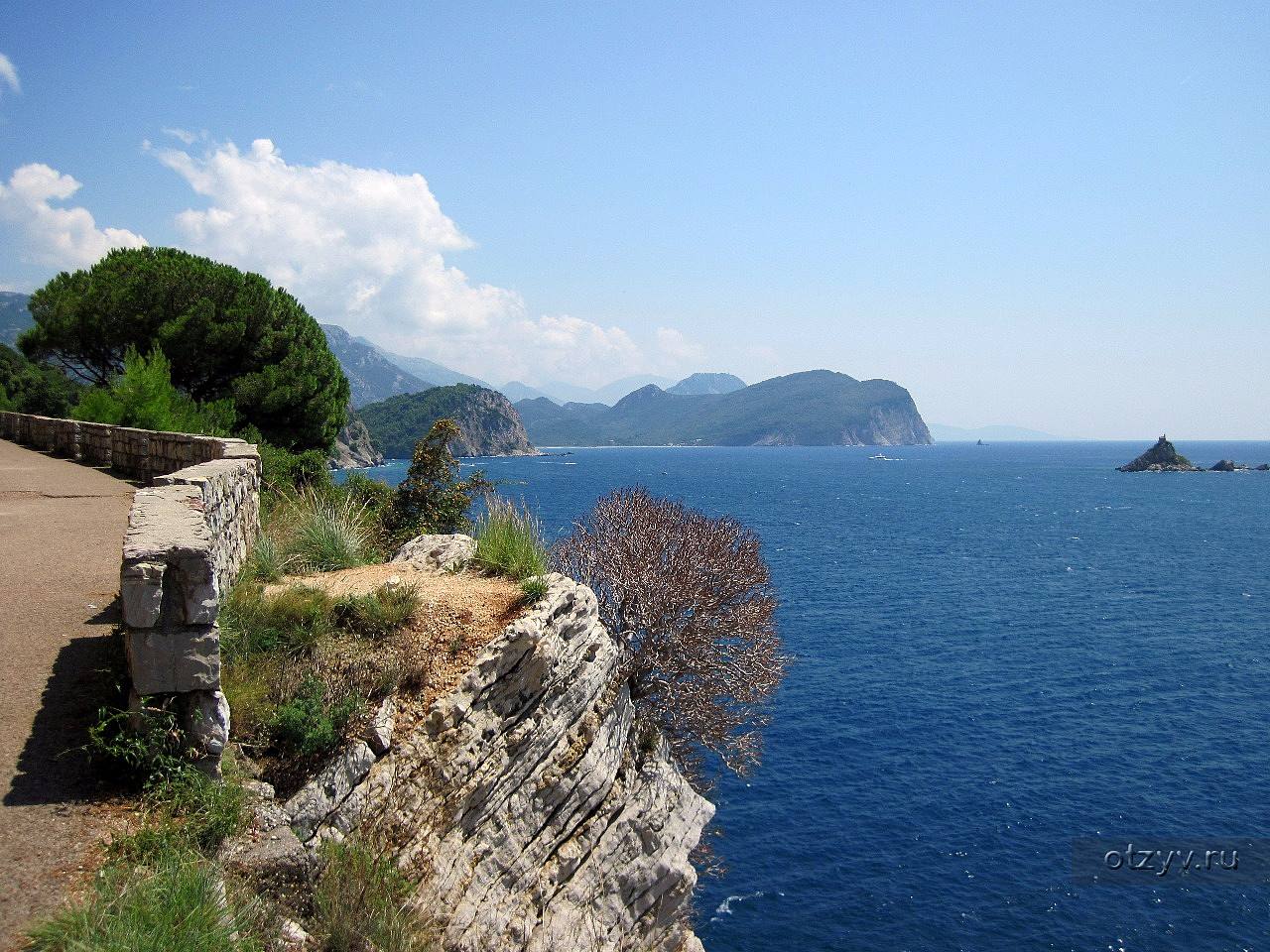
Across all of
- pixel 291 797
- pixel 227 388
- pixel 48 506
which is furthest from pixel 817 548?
pixel 291 797

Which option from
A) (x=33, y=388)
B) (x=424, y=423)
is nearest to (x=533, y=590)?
(x=33, y=388)

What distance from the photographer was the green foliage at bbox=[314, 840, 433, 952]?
6422 mm

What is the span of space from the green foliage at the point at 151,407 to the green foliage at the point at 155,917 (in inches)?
719

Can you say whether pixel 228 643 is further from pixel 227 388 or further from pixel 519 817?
pixel 227 388

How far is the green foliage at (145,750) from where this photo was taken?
6230 millimetres

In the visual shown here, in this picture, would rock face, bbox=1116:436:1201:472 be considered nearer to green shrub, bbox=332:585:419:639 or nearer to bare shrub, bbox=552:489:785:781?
bare shrub, bbox=552:489:785:781

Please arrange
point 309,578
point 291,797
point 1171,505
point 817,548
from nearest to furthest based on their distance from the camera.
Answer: point 291,797, point 309,578, point 817,548, point 1171,505

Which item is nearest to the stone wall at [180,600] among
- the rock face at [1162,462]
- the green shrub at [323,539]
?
the green shrub at [323,539]

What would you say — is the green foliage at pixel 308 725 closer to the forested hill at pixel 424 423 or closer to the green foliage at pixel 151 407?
the green foliage at pixel 151 407

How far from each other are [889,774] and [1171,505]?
86.3 m

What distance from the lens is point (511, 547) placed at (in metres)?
12.4

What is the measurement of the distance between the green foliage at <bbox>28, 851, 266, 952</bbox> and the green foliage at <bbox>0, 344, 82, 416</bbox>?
44.6 m

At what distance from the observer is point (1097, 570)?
5200 centimetres

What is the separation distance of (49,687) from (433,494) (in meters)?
10.7
